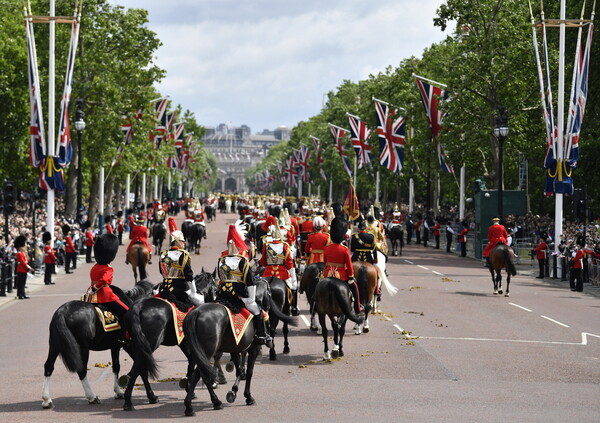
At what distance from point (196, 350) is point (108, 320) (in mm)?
1655

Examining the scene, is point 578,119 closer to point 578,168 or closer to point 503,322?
point 578,168

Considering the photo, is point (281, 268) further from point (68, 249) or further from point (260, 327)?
point (68, 249)

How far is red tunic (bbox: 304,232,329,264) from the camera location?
19.2 metres

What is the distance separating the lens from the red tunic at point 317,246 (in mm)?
19156

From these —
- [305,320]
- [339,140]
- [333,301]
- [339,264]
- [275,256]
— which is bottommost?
[305,320]

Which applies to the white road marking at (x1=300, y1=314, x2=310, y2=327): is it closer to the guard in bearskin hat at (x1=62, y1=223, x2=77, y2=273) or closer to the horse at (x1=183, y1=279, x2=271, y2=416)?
the horse at (x1=183, y1=279, x2=271, y2=416)

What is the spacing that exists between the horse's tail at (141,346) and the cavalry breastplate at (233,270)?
1.37 metres

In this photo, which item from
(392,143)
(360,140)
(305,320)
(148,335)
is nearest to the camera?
(148,335)

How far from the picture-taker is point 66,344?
1209 centimetres

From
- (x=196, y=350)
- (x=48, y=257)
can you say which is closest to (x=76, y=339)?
(x=196, y=350)

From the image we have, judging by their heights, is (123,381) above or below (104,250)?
below

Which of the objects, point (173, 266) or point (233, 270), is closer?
point (233, 270)

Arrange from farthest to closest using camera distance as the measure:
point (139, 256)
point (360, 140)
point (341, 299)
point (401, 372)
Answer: point (360, 140) → point (139, 256) → point (341, 299) → point (401, 372)

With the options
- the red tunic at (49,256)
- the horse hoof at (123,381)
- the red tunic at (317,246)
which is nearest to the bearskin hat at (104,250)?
the horse hoof at (123,381)
